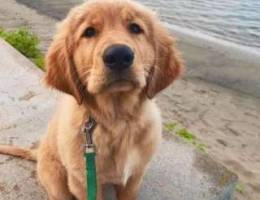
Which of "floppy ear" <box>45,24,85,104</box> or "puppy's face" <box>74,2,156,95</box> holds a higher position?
"puppy's face" <box>74,2,156,95</box>

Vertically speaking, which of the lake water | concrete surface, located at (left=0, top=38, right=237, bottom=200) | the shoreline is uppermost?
concrete surface, located at (left=0, top=38, right=237, bottom=200)

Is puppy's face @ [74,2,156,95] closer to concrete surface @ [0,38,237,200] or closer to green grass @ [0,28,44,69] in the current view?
concrete surface @ [0,38,237,200]

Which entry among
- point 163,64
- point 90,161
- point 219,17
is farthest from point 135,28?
point 219,17

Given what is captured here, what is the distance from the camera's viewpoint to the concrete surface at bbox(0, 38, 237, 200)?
11.2 feet

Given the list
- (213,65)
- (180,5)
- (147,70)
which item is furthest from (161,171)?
(180,5)

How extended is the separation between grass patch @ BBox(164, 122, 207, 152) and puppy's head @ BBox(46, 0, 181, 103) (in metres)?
1.83

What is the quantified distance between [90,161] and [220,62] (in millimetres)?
6356

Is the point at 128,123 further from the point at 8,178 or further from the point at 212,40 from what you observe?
the point at 212,40

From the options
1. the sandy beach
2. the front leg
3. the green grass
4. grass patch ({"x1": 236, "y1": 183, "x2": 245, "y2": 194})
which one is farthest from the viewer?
the green grass

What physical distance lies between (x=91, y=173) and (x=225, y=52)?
22.6 ft

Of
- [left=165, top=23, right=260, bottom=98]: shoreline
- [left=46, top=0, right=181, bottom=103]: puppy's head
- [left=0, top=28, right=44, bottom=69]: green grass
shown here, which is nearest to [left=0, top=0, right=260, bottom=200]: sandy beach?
[left=165, top=23, right=260, bottom=98]: shoreline

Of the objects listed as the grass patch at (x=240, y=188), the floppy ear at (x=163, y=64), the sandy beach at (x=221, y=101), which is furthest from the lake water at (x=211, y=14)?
the floppy ear at (x=163, y=64)

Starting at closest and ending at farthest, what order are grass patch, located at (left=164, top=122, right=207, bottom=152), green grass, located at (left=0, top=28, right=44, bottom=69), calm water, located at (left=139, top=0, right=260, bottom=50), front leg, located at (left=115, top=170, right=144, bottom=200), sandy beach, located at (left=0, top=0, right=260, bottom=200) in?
front leg, located at (left=115, top=170, right=144, bottom=200) < grass patch, located at (left=164, top=122, right=207, bottom=152) < sandy beach, located at (left=0, top=0, right=260, bottom=200) < green grass, located at (left=0, top=28, right=44, bottom=69) < calm water, located at (left=139, top=0, right=260, bottom=50)

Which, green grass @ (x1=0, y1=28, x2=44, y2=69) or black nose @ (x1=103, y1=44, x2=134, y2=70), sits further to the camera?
green grass @ (x1=0, y1=28, x2=44, y2=69)
